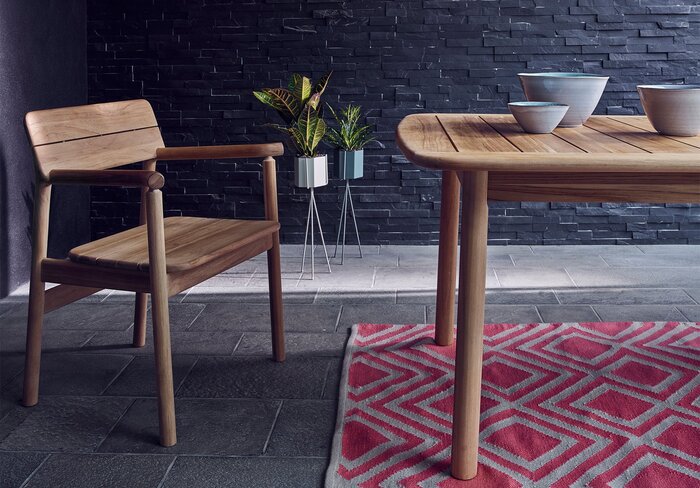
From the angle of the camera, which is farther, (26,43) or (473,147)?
(26,43)

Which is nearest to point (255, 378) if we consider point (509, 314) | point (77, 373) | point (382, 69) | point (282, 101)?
point (77, 373)

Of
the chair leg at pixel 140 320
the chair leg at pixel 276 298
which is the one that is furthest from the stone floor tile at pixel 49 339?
the chair leg at pixel 276 298

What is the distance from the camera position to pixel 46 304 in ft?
6.84

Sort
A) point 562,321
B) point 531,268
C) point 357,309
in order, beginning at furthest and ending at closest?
point 531,268 < point 357,309 < point 562,321

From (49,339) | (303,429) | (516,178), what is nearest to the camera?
(516,178)

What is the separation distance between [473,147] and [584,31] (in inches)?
95.5

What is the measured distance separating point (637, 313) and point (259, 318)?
4.36 ft

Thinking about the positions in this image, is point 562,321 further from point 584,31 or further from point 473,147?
point 584,31

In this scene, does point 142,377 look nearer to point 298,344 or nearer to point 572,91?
point 298,344

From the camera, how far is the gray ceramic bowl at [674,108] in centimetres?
178

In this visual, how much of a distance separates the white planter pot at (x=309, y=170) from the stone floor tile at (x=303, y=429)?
141 cm

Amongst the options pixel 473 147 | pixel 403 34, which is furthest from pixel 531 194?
pixel 403 34

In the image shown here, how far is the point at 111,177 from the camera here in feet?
6.07

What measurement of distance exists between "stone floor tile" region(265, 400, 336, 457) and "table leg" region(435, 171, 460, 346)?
530 mm
